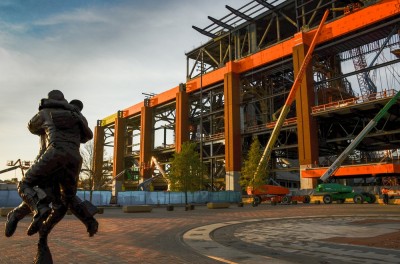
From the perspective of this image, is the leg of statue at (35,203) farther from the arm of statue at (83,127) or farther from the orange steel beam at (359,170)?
the orange steel beam at (359,170)

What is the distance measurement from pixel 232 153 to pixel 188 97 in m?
16.7

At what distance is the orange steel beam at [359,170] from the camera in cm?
3241

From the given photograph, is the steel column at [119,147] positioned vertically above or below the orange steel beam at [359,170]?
above

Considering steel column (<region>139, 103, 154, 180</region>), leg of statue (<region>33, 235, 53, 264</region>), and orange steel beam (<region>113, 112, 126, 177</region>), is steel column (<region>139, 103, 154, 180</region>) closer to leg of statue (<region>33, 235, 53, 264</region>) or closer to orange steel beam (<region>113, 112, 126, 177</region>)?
orange steel beam (<region>113, 112, 126, 177</region>)

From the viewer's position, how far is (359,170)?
34.9 metres

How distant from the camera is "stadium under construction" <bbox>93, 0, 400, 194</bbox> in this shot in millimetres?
38750

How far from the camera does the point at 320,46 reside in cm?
4309

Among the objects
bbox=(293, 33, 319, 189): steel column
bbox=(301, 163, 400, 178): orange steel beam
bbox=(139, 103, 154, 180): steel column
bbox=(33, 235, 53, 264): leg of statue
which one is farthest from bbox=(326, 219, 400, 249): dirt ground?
bbox=(139, 103, 154, 180): steel column

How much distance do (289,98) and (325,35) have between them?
8719 millimetres

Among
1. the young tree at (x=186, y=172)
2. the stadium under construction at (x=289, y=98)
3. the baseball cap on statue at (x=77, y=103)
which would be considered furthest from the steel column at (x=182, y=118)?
the baseball cap on statue at (x=77, y=103)

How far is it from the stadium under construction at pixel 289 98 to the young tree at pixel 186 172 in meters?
3.73

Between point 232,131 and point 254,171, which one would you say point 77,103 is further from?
point 232,131

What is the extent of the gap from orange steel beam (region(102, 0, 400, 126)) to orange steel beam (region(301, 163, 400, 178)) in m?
15.6

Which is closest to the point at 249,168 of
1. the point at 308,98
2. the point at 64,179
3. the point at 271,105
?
the point at 308,98
